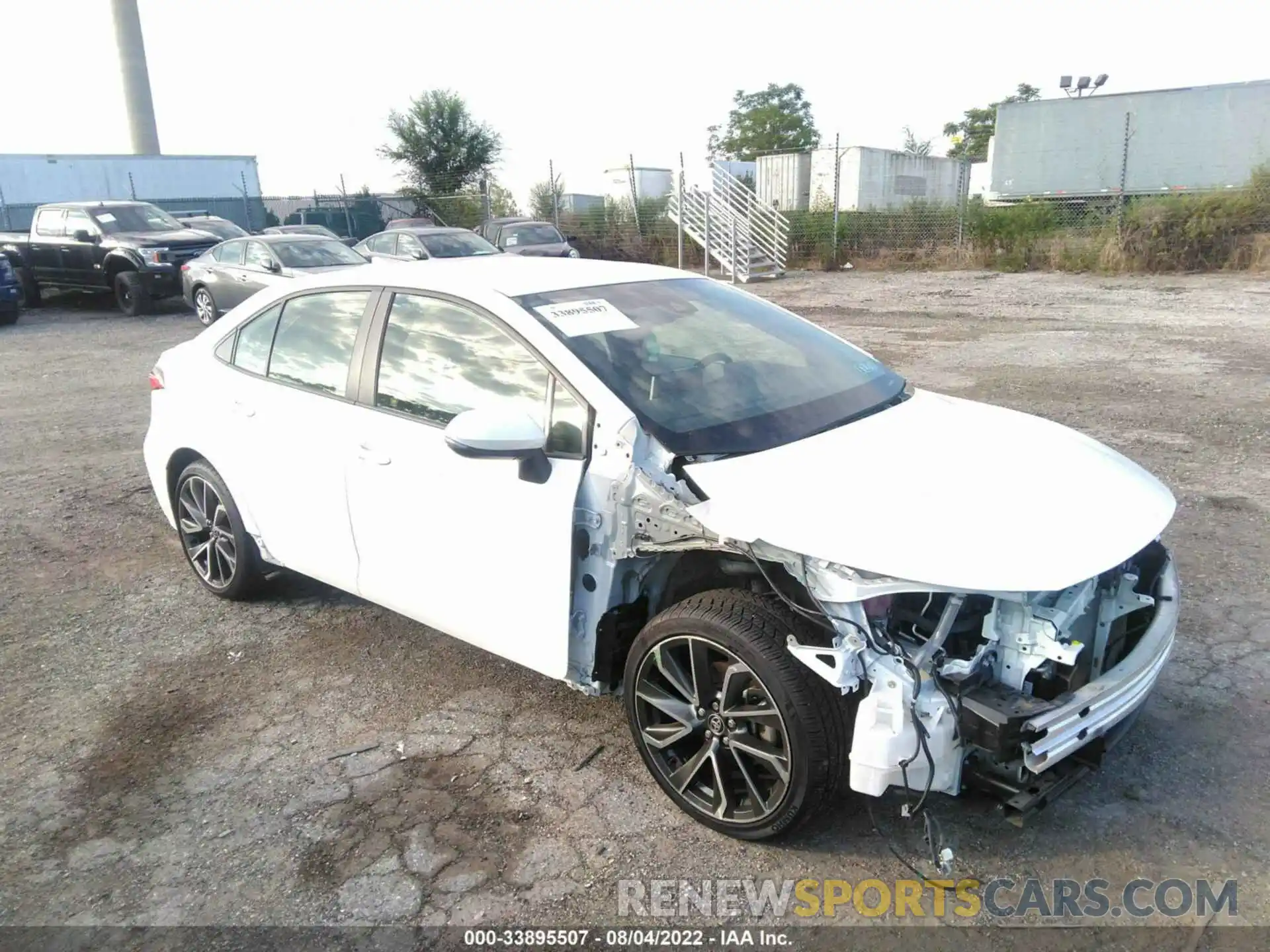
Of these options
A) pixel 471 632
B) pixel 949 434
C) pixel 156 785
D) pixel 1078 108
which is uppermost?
pixel 1078 108

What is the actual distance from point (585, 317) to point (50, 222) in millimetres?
17744

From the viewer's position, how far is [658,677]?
3012 mm

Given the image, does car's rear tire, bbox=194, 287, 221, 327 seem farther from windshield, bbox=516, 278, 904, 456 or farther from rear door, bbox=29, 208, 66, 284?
windshield, bbox=516, 278, 904, 456

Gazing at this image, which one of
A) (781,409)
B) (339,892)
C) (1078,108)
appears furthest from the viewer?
(1078,108)

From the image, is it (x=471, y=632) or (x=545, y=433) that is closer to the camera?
(x=545, y=433)

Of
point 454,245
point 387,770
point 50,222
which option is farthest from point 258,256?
point 387,770

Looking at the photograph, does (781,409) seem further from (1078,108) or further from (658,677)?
(1078,108)

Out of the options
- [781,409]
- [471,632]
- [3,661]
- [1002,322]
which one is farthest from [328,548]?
[1002,322]

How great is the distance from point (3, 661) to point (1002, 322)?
12.5 meters

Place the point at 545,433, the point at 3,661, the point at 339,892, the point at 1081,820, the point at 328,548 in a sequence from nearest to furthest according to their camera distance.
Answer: the point at 339,892, the point at 1081,820, the point at 545,433, the point at 328,548, the point at 3,661

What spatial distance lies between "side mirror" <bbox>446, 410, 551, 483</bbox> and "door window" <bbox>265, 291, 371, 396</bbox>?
1072mm

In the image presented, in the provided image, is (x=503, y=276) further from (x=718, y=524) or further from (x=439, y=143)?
(x=439, y=143)

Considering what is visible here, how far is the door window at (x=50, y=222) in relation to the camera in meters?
17.0

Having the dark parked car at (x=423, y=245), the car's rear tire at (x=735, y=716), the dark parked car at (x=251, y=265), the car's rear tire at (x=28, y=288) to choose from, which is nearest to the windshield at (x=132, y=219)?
the car's rear tire at (x=28, y=288)
